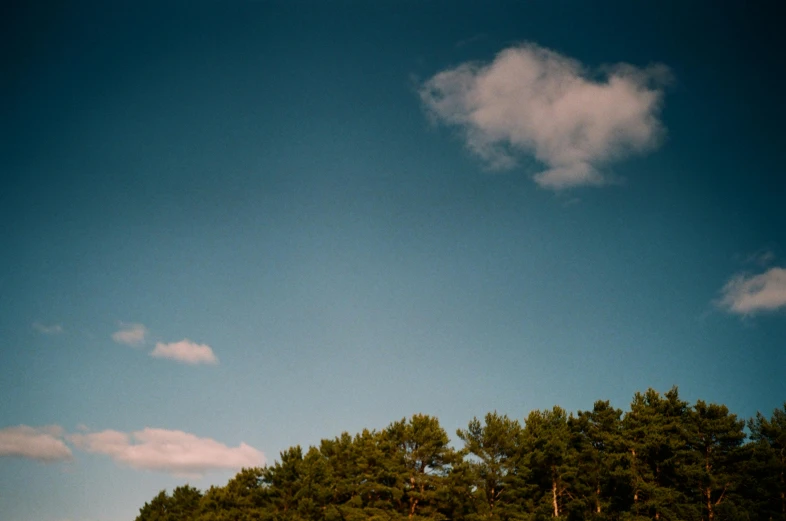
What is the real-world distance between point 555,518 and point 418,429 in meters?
14.3

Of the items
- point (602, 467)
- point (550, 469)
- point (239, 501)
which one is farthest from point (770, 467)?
point (239, 501)

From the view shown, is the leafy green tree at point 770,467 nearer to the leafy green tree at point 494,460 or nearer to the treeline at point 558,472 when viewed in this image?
the treeline at point 558,472

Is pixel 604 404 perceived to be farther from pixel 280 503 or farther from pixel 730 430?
pixel 280 503

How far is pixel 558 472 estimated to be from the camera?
4850 cm

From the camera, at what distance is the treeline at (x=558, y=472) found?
44.3 metres

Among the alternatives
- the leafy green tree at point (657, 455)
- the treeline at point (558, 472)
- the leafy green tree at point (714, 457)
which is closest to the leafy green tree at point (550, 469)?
the treeline at point (558, 472)

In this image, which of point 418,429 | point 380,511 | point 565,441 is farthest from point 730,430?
point 380,511

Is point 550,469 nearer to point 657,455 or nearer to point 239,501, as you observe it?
point 657,455

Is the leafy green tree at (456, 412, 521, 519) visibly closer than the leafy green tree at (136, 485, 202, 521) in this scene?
Yes

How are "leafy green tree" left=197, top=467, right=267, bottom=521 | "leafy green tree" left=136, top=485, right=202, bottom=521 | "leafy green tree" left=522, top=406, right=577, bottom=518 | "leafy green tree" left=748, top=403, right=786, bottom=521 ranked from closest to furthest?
"leafy green tree" left=748, top=403, right=786, bottom=521 → "leafy green tree" left=522, top=406, right=577, bottom=518 → "leafy green tree" left=197, top=467, right=267, bottom=521 → "leafy green tree" left=136, top=485, right=202, bottom=521

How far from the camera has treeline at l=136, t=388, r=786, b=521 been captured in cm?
4427

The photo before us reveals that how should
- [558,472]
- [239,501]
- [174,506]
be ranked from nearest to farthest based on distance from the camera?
[558,472] → [239,501] → [174,506]

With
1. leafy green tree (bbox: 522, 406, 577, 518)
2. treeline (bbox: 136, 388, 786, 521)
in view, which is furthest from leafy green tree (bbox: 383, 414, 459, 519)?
leafy green tree (bbox: 522, 406, 577, 518)

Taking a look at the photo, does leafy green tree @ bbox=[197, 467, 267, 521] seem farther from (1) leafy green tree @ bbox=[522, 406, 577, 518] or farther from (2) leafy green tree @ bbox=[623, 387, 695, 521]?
(2) leafy green tree @ bbox=[623, 387, 695, 521]
